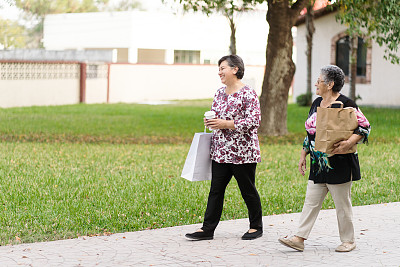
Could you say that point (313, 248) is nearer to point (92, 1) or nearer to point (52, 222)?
point (52, 222)

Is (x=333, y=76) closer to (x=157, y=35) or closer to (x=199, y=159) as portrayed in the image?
(x=199, y=159)

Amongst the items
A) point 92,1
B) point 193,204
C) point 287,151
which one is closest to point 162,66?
point 287,151

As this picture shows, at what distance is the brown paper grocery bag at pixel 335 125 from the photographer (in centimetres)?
591

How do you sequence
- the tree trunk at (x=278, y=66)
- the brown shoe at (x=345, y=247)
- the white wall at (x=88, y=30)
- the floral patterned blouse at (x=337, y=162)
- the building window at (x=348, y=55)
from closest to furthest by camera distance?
1. the floral patterned blouse at (x=337, y=162)
2. the brown shoe at (x=345, y=247)
3. the tree trunk at (x=278, y=66)
4. the building window at (x=348, y=55)
5. the white wall at (x=88, y=30)

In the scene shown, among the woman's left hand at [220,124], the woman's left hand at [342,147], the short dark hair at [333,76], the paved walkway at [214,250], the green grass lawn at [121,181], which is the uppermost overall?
the short dark hair at [333,76]

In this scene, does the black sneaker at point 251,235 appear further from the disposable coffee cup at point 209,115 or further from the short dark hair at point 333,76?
the short dark hair at point 333,76

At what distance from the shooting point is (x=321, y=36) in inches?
1157

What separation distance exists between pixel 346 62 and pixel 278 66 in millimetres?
12626

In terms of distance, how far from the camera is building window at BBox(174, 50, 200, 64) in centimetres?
4842

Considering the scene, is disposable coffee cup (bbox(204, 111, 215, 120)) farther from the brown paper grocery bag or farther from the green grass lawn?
the green grass lawn

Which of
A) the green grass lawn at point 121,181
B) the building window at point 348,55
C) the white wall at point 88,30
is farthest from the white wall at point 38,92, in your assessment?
the white wall at point 88,30

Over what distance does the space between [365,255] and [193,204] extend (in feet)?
8.79

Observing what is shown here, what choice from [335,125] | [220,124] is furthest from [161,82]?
[335,125]

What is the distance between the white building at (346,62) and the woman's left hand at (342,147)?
66.5 feet
